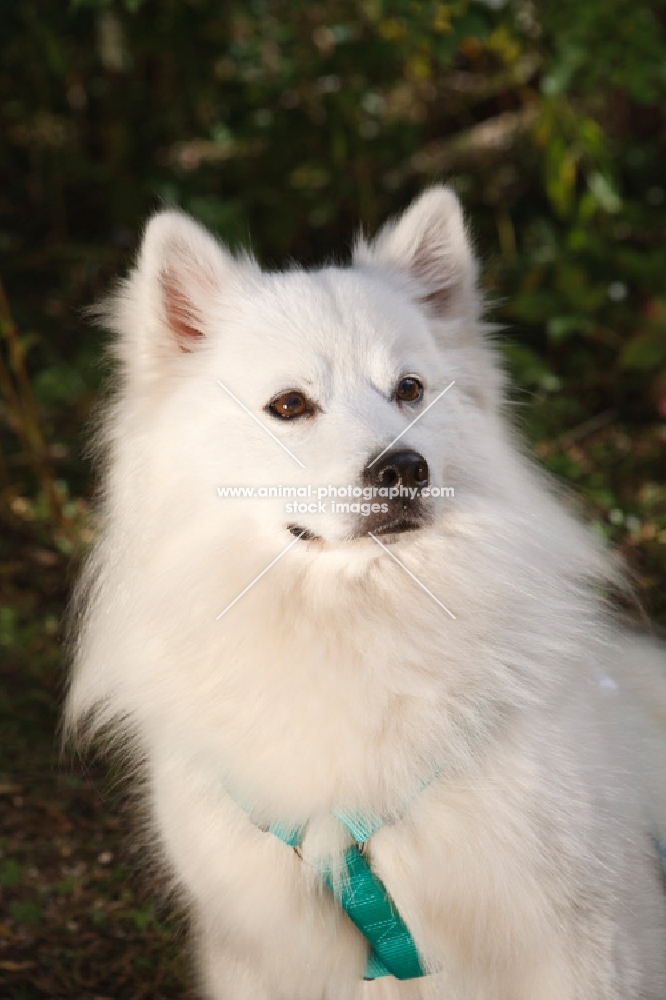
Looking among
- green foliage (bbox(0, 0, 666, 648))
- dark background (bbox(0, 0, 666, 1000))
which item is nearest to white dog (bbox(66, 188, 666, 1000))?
dark background (bbox(0, 0, 666, 1000))

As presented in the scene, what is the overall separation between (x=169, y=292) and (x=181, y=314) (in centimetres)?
5

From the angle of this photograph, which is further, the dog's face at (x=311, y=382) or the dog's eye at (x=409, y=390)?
the dog's eye at (x=409, y=390)

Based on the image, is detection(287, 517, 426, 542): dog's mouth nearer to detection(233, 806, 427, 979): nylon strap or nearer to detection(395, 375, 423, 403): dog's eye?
detection(395, 375, 423, 403): dog's eye

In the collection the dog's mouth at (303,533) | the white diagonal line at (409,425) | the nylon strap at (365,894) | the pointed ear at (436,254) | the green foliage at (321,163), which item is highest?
the green foliage at (321,163)

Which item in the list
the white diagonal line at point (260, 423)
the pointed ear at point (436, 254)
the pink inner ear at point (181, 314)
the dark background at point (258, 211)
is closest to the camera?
the white diagonal line at point (260, 423)

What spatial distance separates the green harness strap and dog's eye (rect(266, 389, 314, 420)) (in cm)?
77

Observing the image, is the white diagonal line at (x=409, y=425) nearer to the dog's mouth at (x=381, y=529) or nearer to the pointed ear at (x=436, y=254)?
the dog's mouth at (x=381, y=529)

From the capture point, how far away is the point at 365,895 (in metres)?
1.74

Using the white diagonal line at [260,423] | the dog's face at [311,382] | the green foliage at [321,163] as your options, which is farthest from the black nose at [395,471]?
the green foliage at [321,163]

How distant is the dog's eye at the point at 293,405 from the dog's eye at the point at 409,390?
19 centimetres

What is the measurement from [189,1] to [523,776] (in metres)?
4.77

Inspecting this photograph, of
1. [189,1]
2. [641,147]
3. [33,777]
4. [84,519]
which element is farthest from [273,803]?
[641,147]

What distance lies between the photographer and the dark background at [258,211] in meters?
2.95

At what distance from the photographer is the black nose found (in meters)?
1.65
